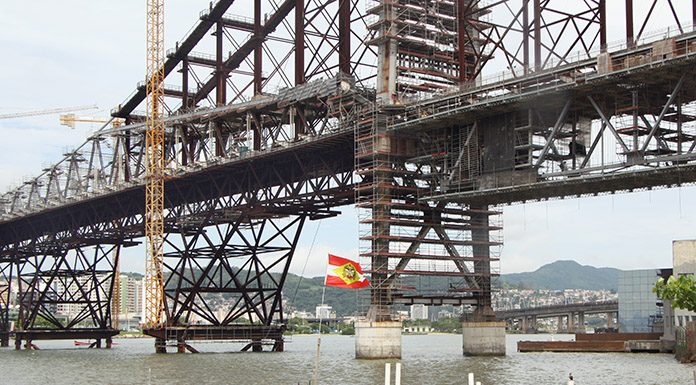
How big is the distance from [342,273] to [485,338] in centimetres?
2875

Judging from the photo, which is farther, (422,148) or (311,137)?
(311,137)

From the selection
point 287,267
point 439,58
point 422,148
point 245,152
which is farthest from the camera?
point 287,267

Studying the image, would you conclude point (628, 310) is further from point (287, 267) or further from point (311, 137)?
point (311, 137)

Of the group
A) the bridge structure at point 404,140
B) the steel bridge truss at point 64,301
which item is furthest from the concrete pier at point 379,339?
the steel bridge truss at point 64,301

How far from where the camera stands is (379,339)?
75.4m

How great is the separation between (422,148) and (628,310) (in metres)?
81.9

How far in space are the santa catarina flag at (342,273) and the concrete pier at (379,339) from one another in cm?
1680

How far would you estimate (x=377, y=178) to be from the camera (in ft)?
254

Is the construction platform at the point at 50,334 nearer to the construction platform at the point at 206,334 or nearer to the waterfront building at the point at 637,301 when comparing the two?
the construction platform at the point at 206,334

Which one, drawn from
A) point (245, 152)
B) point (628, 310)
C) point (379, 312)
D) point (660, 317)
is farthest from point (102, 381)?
point (628, 310)

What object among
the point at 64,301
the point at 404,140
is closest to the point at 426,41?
the point at 404,140

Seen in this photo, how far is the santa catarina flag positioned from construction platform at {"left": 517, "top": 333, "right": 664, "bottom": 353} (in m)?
53.9

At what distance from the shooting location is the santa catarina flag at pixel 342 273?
56469 millimetres

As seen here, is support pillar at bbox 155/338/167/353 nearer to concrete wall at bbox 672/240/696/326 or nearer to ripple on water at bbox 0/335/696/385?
ripple on water at bbox 0/335/696/385
